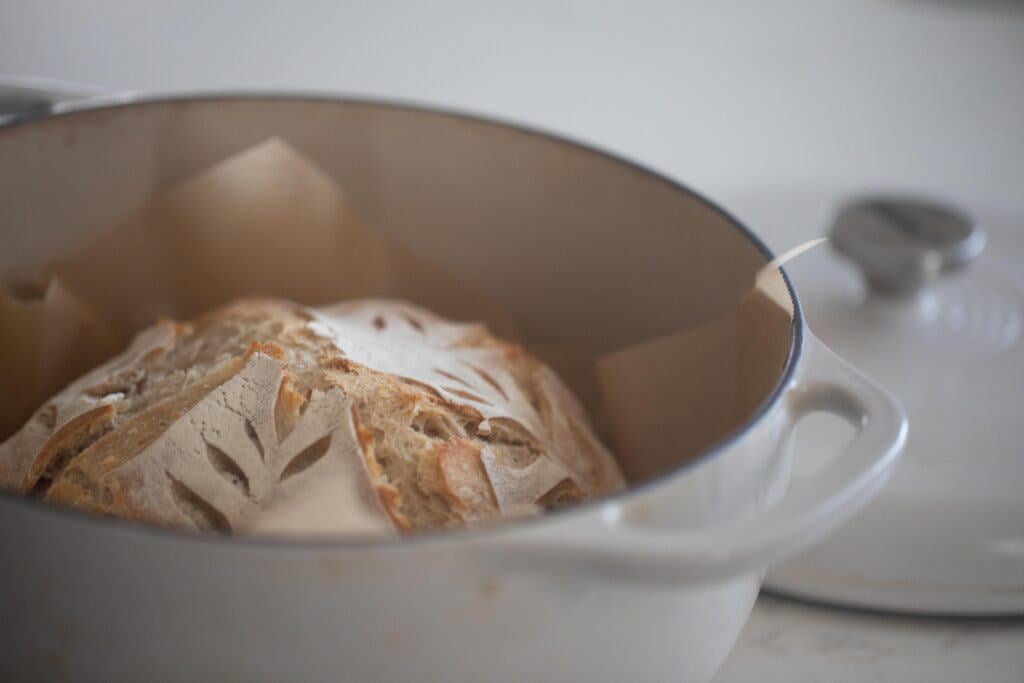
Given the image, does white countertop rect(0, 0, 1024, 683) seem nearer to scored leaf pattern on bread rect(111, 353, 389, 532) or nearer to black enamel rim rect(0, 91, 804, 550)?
black enamel rim rect(0, 91, 804, 550)

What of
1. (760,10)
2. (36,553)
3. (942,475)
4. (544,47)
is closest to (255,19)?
(544,47)

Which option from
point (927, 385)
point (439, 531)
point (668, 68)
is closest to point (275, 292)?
point (439, 531)

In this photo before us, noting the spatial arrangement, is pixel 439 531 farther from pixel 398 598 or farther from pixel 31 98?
pixel 31 98

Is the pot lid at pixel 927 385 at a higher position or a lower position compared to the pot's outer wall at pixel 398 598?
lower

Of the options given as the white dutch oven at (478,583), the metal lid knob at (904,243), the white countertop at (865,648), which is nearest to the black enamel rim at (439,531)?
the white dutch oven at (478,583)

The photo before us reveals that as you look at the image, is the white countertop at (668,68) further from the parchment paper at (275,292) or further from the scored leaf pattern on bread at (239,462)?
the scored leaf pattern on bread at (239,462)
